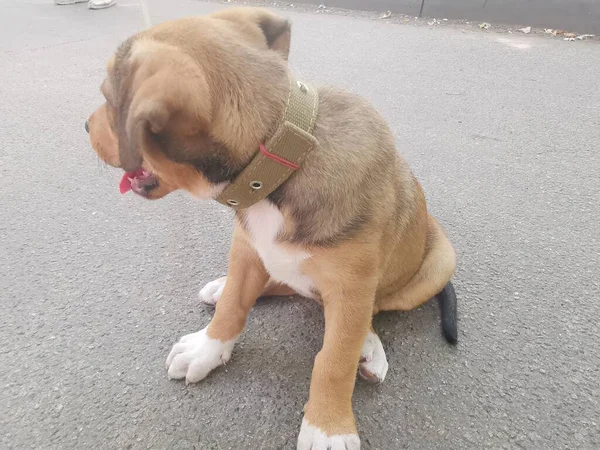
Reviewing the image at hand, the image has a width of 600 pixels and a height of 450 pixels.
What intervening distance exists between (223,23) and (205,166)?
0.34 meters

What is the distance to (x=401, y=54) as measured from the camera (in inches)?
170

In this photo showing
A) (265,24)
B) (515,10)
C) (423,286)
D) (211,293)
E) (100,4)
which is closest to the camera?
(265,24)

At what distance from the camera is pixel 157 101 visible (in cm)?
87

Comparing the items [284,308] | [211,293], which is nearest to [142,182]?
[211,293]

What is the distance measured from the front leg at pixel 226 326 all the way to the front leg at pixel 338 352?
300 mm

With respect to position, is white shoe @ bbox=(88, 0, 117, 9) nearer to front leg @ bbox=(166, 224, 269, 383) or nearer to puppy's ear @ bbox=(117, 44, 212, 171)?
front leg @ bbox=(166, 224, 269, 383)

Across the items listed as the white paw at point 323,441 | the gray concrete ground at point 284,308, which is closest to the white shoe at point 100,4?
the gray concrete ground at point 284,308

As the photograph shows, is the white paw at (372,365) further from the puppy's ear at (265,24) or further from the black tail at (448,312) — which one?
the puppy's ear at (265,24)

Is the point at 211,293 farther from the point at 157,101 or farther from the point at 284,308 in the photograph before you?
the point at 157,101

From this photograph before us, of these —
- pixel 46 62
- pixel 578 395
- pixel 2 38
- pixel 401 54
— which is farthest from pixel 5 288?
pixel 2 38

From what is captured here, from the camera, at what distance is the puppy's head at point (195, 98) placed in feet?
2.94

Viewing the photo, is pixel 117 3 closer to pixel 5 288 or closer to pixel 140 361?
pixel 5 288

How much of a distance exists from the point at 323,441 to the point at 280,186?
0.68m

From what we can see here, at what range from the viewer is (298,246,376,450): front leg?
1196mm
